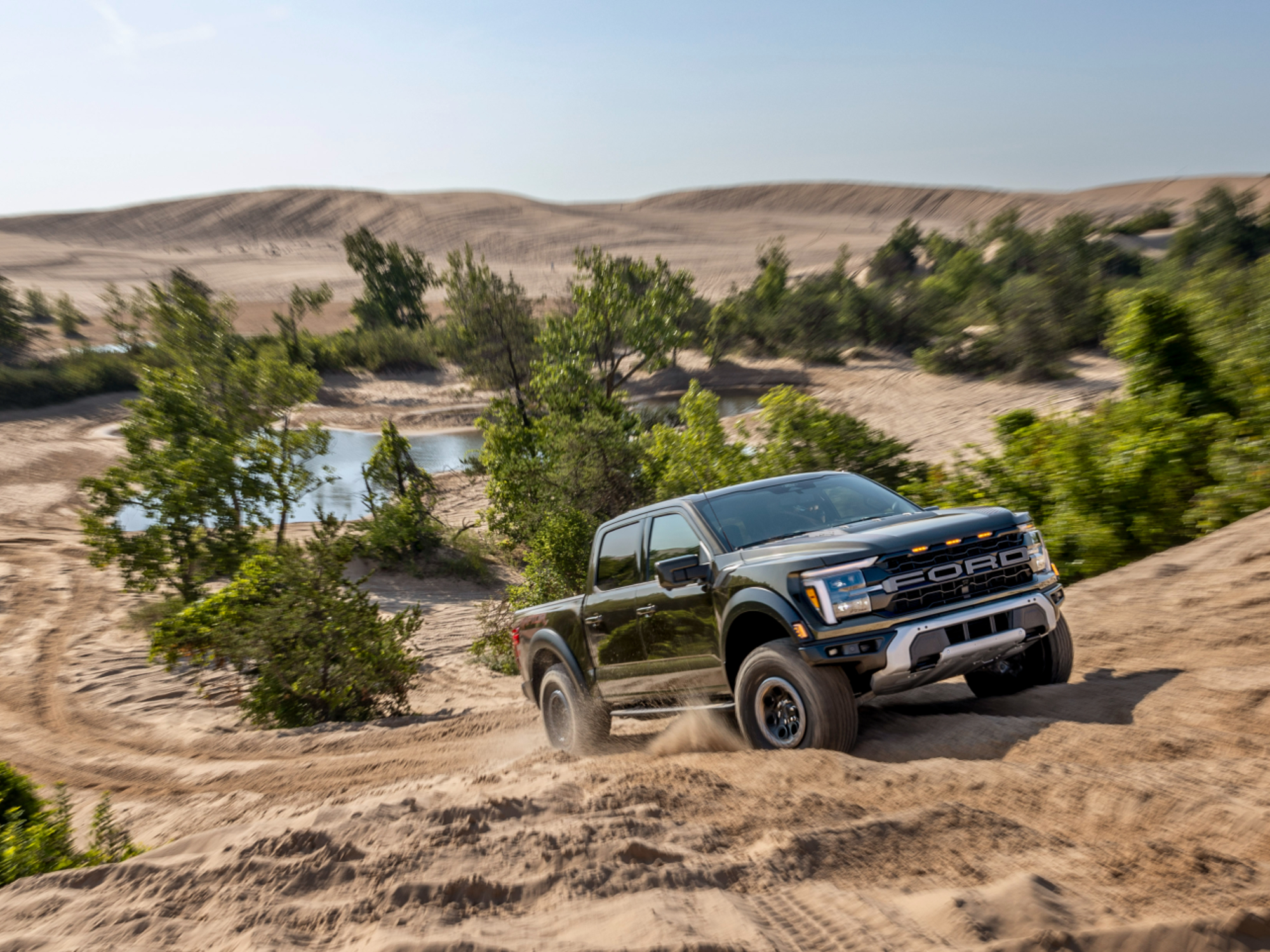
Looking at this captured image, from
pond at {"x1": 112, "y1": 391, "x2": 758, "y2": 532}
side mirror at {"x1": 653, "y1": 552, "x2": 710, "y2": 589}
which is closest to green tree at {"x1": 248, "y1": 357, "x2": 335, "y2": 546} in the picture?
pond at {"x1": 112, "y1": 391, "x2": 758, "y2": 532}

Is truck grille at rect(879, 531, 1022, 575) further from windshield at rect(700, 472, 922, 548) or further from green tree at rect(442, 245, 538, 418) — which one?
green tree at rect(442, 245, 538, 418)

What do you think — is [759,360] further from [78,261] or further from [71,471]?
[78,261]

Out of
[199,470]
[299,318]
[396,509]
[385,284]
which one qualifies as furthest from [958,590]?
[385,284]

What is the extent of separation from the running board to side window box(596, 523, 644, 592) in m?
0.92

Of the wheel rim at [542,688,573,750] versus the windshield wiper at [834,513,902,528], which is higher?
the windshield wiper at [834,513,902,528]

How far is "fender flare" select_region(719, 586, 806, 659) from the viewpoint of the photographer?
5492 millimetres

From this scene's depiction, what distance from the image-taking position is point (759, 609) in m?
5.70

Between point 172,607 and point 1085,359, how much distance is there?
2880 cm

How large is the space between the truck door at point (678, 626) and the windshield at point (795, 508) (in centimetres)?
27

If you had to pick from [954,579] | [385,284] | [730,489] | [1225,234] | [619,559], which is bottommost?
[954,579]

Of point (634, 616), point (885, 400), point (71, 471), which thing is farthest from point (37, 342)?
point (634, 616)

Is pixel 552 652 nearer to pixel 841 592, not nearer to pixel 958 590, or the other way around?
pixel 841 592

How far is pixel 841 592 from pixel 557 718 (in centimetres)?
356

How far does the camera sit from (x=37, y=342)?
72062 millimetres
